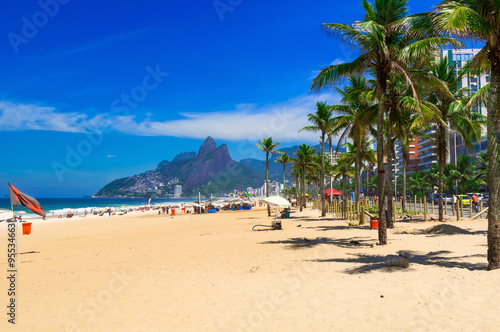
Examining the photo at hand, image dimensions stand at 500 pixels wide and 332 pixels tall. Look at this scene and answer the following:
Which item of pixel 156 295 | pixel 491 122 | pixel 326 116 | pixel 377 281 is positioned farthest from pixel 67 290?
pixel 326 116

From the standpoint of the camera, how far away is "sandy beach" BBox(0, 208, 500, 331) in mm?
5773

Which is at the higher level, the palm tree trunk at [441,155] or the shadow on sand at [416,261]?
the palm tree trunk at [441,155]

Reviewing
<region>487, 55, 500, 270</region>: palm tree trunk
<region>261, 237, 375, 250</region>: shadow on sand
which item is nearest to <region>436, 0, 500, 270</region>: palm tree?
<region>487, 55, 500, 270</region>: palm tree trunk

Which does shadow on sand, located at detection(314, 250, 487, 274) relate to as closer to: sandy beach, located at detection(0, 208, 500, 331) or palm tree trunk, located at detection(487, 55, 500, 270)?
sandy beach, located at detection(0, 208, 500, 331)

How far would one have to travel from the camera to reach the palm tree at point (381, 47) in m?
11.8

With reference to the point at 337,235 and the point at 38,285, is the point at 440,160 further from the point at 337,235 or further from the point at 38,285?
the point at 38,285

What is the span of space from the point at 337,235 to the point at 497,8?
1148cm

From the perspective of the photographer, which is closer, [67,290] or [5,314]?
[5,314]

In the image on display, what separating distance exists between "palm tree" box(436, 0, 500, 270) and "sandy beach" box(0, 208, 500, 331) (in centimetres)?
95

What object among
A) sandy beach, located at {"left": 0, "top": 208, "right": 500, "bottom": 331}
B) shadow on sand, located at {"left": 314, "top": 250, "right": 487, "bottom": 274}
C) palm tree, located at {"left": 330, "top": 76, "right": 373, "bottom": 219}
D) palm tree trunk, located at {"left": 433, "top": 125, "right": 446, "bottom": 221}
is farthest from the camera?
palm tree trunk, located at {"left": 433, "top": 125, "right": 446, "bottom": 221}

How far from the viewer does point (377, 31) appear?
11602 millimetres

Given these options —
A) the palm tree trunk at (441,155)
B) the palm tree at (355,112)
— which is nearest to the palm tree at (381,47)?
the palm tree at (355,112)

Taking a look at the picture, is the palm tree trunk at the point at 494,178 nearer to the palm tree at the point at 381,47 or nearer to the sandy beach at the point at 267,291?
the sandy beach at the point at 267,291

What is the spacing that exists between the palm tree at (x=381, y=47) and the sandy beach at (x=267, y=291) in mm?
3952
